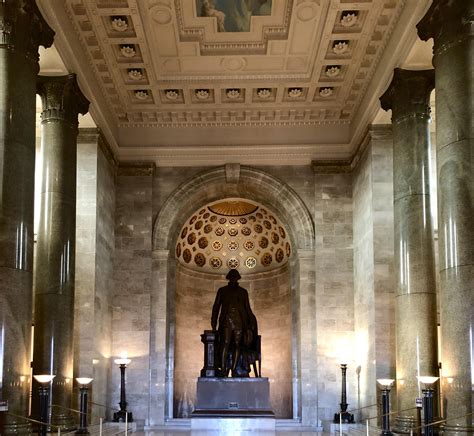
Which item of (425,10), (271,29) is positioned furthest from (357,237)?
(425,10)

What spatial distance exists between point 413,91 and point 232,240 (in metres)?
13.5

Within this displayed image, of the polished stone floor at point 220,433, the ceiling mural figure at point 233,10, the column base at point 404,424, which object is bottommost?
the polished stone floor at point 220,433

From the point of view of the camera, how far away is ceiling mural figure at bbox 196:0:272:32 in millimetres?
19062

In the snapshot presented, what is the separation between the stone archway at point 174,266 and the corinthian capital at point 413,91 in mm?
7242

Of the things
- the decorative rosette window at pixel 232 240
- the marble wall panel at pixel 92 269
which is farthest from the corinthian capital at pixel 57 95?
the decorative rosette window at pixel 232 240

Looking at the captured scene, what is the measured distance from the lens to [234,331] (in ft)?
78.0

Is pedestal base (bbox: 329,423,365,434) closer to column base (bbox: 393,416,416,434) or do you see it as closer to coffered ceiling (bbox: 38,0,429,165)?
column base (bbox: 393,416,416,434)

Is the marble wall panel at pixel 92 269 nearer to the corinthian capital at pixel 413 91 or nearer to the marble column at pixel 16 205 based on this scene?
the marble column at pixel 16 205

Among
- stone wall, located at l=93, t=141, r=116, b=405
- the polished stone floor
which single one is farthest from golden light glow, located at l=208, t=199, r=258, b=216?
the polished stone floor

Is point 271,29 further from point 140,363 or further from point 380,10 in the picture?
point 140,363

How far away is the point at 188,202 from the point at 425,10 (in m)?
11.4

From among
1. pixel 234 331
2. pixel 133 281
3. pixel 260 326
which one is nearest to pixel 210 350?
pixel 234 331

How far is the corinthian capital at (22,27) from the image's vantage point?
13.9 metres

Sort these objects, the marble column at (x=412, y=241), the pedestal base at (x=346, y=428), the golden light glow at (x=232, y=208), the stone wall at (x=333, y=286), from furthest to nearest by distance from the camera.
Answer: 1. the golden light glow at (x=232, y=208)
2. the stone wall at (x=333, y=286)
3. the pedestal base at (x=346, y=428)
4. the marble column at (x=412, y=241)
